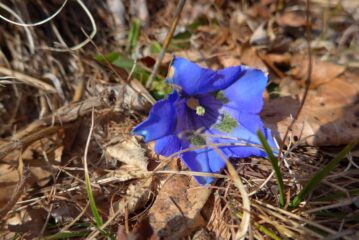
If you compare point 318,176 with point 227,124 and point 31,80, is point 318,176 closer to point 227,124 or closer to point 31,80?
point 227,124

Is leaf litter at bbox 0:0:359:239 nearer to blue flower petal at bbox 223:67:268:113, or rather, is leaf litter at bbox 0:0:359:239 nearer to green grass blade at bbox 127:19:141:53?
green grass blade at bbox 127:19:141:53

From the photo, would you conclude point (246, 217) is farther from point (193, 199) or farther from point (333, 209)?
point (333, 209)

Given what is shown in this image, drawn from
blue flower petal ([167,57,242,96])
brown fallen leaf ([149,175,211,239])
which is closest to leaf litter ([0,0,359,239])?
brown fallen leaf ([149,175,211,239])

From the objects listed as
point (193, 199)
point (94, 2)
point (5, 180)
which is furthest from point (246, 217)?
point (94, 2)

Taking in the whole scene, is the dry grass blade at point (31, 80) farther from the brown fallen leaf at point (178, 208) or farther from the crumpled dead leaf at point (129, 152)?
the brown fallen leaf at point (178, 208)

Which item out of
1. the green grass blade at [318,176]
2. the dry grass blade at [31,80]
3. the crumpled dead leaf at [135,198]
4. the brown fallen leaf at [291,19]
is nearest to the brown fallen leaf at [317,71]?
the brown fallen leaf at [291,19]

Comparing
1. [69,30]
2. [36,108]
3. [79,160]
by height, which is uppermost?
[69,30]

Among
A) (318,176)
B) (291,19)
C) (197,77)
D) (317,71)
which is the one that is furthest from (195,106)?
(291,19)
